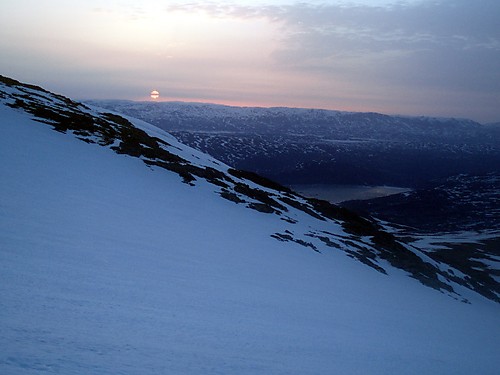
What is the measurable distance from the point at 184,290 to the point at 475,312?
60.2 feet

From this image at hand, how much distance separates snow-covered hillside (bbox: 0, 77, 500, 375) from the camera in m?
5.19

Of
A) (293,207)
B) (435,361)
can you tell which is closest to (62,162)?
(435,361)

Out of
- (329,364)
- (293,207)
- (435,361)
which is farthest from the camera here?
(293,207)

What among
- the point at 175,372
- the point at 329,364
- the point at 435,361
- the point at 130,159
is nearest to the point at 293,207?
the point at 130,159

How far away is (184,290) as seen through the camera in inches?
315

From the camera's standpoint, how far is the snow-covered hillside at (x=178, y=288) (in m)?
5.19

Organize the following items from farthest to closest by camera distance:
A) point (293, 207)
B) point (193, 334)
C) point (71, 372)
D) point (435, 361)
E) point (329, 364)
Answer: point (293, 207), point (435, 361), point (329, 364), point (193, 334), point (71, 372)

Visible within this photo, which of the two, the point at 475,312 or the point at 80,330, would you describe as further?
the point at 475,312

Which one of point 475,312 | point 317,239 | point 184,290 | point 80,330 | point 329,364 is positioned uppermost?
point 80,330

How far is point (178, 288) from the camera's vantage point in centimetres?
800

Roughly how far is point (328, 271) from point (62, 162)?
13.0 m

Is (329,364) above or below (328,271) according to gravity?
above

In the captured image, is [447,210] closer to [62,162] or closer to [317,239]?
[317,239]

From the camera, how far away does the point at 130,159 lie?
2219 cm
